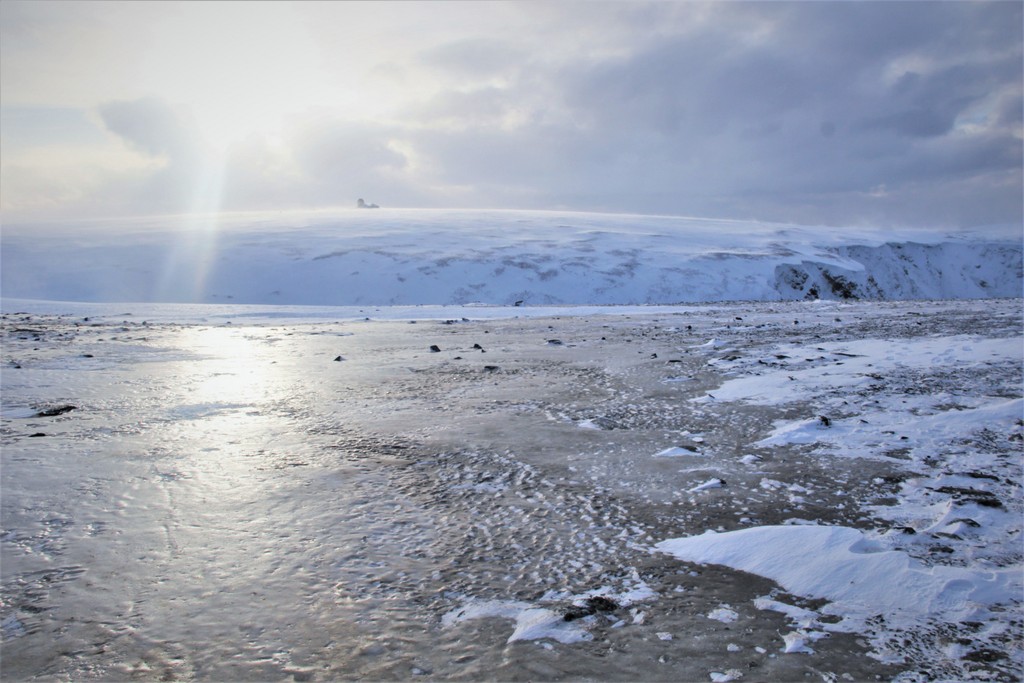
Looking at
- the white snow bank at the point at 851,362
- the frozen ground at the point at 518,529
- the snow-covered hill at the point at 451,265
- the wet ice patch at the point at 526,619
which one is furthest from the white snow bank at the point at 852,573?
the snow-covered hill at the point at 451,265

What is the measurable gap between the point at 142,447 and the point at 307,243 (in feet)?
107

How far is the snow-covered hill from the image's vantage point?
92.9 feet

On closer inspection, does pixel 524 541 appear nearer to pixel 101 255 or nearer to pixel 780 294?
pixel 780 294

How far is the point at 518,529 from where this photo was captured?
10.7 feet

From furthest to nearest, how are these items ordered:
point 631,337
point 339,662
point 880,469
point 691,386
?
point 631,337
point 691,386
point 880,469
point 339,662

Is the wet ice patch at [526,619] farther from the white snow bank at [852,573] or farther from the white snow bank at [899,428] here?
the white snow bank at [899,428]

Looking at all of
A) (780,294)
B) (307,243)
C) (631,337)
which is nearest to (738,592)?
(631,337)

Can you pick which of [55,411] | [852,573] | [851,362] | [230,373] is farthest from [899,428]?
[230,373]

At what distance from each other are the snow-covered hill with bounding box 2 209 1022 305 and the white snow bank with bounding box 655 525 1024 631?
25005mm

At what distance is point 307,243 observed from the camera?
35.8 m

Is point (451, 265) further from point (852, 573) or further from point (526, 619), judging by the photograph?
point (526, 619)

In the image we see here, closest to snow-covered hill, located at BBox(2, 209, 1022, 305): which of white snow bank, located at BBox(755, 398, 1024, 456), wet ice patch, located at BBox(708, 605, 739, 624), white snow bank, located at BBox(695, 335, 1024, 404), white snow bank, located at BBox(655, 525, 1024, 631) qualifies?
white snow bank, located at BBox(695, 335, 1024, 404)

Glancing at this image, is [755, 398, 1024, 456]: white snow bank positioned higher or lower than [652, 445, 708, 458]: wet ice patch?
higher

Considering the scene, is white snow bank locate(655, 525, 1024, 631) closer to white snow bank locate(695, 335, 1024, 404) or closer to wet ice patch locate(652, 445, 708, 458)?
wet ice patch locate(652, 445, 708, 458)
